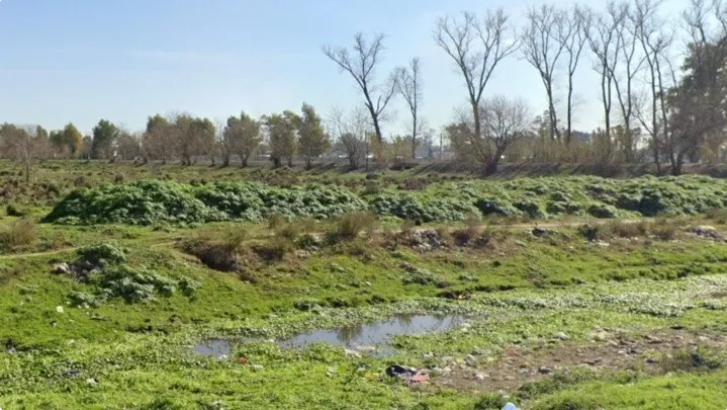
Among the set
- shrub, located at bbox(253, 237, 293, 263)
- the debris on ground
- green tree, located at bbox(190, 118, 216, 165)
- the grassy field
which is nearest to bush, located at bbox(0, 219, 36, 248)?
the grassy field

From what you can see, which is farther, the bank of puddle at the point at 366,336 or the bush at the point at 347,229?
the bush at the point at 347,229

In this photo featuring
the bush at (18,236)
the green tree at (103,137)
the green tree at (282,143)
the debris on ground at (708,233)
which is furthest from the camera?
the green tree at (103,137)

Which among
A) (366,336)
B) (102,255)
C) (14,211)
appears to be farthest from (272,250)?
(14,211)

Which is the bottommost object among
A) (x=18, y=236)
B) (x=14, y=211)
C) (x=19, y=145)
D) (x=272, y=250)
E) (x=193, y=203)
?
(x=272, y=250)

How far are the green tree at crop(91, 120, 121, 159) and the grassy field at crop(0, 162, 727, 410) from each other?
200 feet

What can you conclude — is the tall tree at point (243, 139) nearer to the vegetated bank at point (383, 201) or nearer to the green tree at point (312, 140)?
the green tree at point (312, 140)

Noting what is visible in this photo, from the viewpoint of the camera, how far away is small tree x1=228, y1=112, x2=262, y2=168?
64.5 m

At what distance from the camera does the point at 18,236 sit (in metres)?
15.8

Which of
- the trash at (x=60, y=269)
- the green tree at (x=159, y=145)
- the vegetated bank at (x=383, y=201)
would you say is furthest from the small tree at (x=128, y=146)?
the trash at (x=60, y=269)

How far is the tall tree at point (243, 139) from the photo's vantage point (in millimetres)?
64500

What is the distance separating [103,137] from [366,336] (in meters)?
79.6

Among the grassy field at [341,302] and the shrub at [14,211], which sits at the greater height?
the shrub at [14,211]

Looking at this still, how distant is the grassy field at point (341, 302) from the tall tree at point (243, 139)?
37.4 metres

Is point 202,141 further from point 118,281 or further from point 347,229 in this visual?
point 118,281
